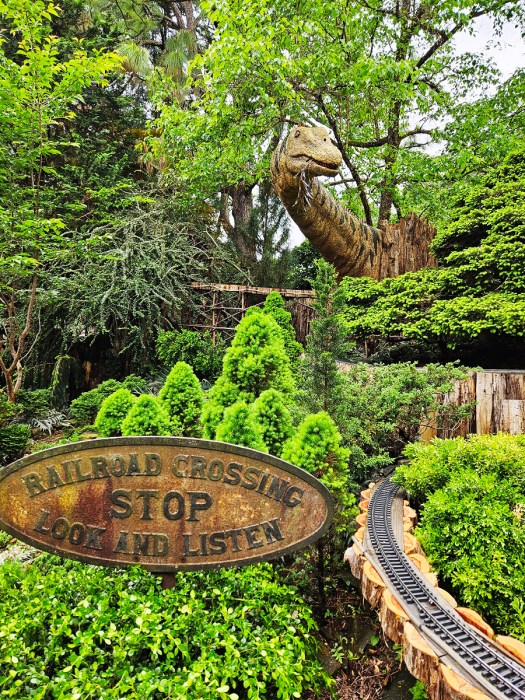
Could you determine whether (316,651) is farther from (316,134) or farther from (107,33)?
(107,33)

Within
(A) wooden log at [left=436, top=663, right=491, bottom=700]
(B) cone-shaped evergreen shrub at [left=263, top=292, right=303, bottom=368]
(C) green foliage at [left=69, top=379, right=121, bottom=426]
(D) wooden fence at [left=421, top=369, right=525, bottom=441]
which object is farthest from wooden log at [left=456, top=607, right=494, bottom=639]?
(C) green foliage at [left=69, top=379, right=121, bottom=426]

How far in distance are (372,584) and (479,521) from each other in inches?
28.8

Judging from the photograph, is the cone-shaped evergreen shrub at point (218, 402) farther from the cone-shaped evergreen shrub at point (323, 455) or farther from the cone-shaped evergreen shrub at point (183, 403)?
the cone-shaped evergreen shrub at point (323, 455)

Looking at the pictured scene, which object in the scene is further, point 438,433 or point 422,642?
point 438,433

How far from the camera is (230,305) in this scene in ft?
29.2

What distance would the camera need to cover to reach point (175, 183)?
9047 mm

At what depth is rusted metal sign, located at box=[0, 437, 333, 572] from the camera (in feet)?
6.25

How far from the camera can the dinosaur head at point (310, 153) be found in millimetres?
5383

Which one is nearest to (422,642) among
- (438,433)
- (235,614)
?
(235,614)

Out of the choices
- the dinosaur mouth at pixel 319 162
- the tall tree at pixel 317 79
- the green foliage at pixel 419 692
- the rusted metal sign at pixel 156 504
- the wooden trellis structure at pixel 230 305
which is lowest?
the green foliage at pixel 419 692

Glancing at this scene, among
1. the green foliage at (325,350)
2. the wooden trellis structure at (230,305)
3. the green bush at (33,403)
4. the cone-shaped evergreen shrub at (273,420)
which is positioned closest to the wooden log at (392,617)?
the cone-shaped evergreen shrub at (273,420)

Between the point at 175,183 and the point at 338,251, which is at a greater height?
the point at 175,183

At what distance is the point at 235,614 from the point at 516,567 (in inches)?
56.5

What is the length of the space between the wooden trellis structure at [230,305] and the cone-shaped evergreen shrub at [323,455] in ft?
19.5
